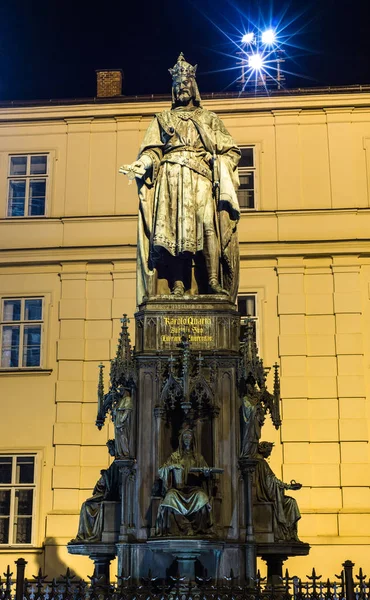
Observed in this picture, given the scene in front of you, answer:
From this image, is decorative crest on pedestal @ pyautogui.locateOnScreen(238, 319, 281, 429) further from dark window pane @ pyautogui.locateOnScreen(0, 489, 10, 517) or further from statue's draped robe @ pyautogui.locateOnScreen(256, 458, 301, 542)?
dark window pane @ pyautogui.locateOnScreen(0, 489, 10, 517)

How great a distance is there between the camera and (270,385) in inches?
872

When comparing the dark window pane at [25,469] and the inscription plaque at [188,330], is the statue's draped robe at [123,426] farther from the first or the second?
the dark window pane at [25,469]

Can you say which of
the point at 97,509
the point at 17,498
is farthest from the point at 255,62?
the point at 97,509

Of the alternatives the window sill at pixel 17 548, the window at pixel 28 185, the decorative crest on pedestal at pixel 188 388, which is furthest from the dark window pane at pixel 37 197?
the decorative crest on pedestal at pixel 188 388

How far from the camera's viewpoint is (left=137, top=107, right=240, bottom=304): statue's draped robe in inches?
518

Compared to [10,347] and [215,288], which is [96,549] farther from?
[10,347]

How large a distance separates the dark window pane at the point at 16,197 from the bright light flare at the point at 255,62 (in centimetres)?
678

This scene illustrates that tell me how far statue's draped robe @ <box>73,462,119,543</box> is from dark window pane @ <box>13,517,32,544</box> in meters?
10.1

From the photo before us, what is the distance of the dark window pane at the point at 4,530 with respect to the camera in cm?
2223

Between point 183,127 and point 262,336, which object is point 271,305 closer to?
point 262,336

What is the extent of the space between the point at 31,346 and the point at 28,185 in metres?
4.03

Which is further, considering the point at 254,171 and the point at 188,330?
the point at 254,171

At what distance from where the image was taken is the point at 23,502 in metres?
22.5

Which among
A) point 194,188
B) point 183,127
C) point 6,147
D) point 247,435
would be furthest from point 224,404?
point 6,147
